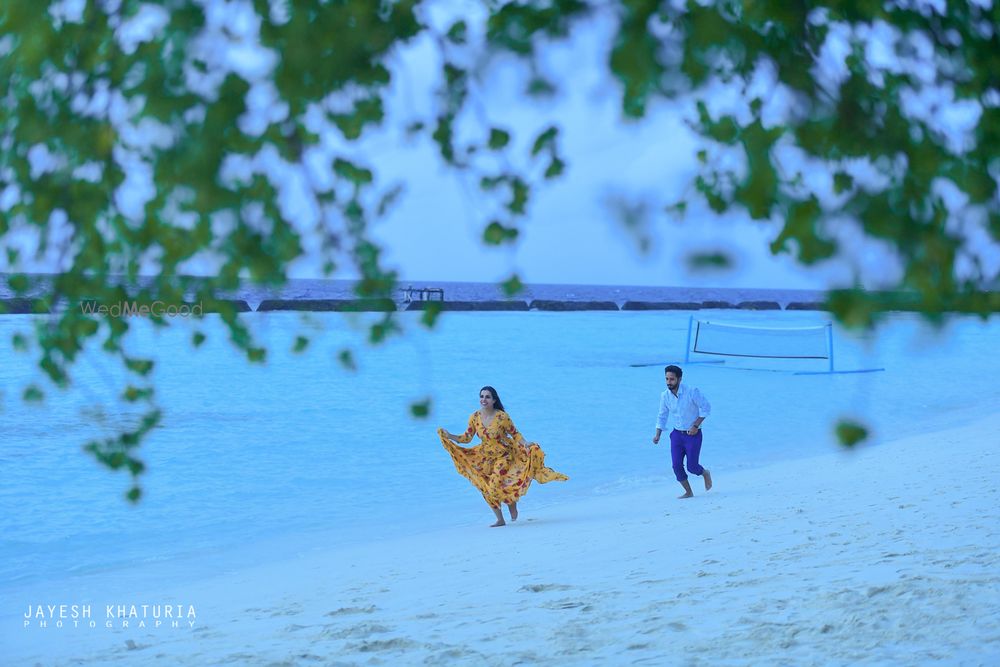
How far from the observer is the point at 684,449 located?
1228 cm

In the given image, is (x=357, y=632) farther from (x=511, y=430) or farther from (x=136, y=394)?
(x=511, y=430)

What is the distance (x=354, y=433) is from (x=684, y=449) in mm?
11231

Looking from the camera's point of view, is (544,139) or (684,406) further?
(684,406)

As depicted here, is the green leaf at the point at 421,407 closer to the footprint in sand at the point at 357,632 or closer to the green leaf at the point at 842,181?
the green leaf at the point at 842,181

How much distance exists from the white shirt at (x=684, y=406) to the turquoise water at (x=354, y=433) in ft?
7.64

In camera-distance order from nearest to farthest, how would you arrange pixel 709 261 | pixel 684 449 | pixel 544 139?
pixel 709 261 < pixel 544 139 < pixel 684 449

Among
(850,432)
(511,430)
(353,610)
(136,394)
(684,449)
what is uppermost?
(136,394)

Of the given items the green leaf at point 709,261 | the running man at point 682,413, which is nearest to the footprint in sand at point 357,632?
the green leaf at point 709,261

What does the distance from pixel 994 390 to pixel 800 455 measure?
14.7 meters

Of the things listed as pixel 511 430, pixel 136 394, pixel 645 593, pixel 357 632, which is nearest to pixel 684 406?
pixel 511 430

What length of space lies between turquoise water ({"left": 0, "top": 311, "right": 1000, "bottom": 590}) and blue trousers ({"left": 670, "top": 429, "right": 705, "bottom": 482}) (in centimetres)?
188

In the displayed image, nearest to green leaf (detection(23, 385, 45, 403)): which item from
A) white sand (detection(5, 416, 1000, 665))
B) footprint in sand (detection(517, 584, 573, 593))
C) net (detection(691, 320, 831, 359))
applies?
white sand (detection(5, 416, 1000, 665))

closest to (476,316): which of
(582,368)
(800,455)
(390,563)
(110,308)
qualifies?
(582,368)

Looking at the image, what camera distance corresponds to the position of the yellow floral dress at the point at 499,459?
10.5 m
